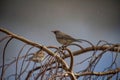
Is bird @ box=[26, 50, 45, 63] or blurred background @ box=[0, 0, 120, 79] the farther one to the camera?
blurred background @ box=[0, 0, 120, 79]

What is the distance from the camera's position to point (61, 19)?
282 centimetres

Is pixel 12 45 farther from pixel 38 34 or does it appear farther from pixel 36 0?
pixel 36 0

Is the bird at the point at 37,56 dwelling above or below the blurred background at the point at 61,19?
below

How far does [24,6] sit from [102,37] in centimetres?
104

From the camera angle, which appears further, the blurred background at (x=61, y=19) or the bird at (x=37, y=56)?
the blurred background at (x=61, y=19)

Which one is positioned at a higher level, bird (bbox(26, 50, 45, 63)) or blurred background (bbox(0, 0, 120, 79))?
blurred background (bbox(0, 0, 120, 79))

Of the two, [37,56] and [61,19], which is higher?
[61,19]

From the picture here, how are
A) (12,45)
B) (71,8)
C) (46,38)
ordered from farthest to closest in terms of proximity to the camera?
(71,8)
(46,38)
(12,45)

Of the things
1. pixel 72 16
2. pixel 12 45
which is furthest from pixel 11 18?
pixel 72 16

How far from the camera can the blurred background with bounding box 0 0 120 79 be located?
2635mm

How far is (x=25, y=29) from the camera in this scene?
104 inches

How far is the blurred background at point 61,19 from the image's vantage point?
2635 millimetres

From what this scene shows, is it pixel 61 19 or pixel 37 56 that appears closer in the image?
pixel 37 56

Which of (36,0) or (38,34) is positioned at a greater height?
(36,0)
